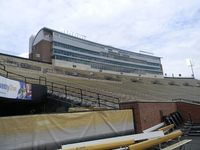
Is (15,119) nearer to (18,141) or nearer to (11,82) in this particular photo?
(18,141)

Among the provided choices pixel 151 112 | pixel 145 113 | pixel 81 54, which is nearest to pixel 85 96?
pixel 151 112

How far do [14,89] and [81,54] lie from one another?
55594 millimetres

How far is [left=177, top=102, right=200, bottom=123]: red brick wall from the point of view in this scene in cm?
1620

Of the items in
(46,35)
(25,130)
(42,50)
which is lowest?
(25,130)

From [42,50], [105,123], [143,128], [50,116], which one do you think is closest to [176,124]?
[143,128]

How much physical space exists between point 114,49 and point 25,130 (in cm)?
7580

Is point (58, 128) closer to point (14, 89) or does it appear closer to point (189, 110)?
point (14, 89)

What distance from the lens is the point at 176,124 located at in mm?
14977

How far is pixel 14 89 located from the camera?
42.2ft

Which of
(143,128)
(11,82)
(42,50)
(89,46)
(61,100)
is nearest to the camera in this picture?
(143,128)

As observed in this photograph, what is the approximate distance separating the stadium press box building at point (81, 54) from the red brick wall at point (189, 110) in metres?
43.1

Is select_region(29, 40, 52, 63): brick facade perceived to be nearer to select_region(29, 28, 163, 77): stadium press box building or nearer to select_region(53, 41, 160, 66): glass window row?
select_region(29, 28, 163, 77): stadium press box building

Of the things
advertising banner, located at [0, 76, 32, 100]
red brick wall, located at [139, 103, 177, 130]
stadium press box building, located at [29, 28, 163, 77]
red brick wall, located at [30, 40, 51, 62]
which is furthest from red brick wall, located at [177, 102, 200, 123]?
red brick wall, located at [30, 40, 51, 62]

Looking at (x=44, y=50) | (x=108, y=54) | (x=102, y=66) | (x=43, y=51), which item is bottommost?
(x=102, y=66)
